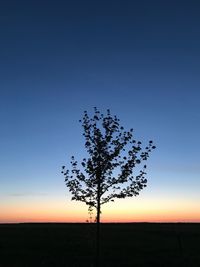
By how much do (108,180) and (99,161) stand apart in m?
1.28

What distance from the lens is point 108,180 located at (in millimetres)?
29188

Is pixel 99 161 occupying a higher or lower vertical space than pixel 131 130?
lower

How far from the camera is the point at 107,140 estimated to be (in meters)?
30.0

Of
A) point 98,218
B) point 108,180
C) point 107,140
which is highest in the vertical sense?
point 107,140
